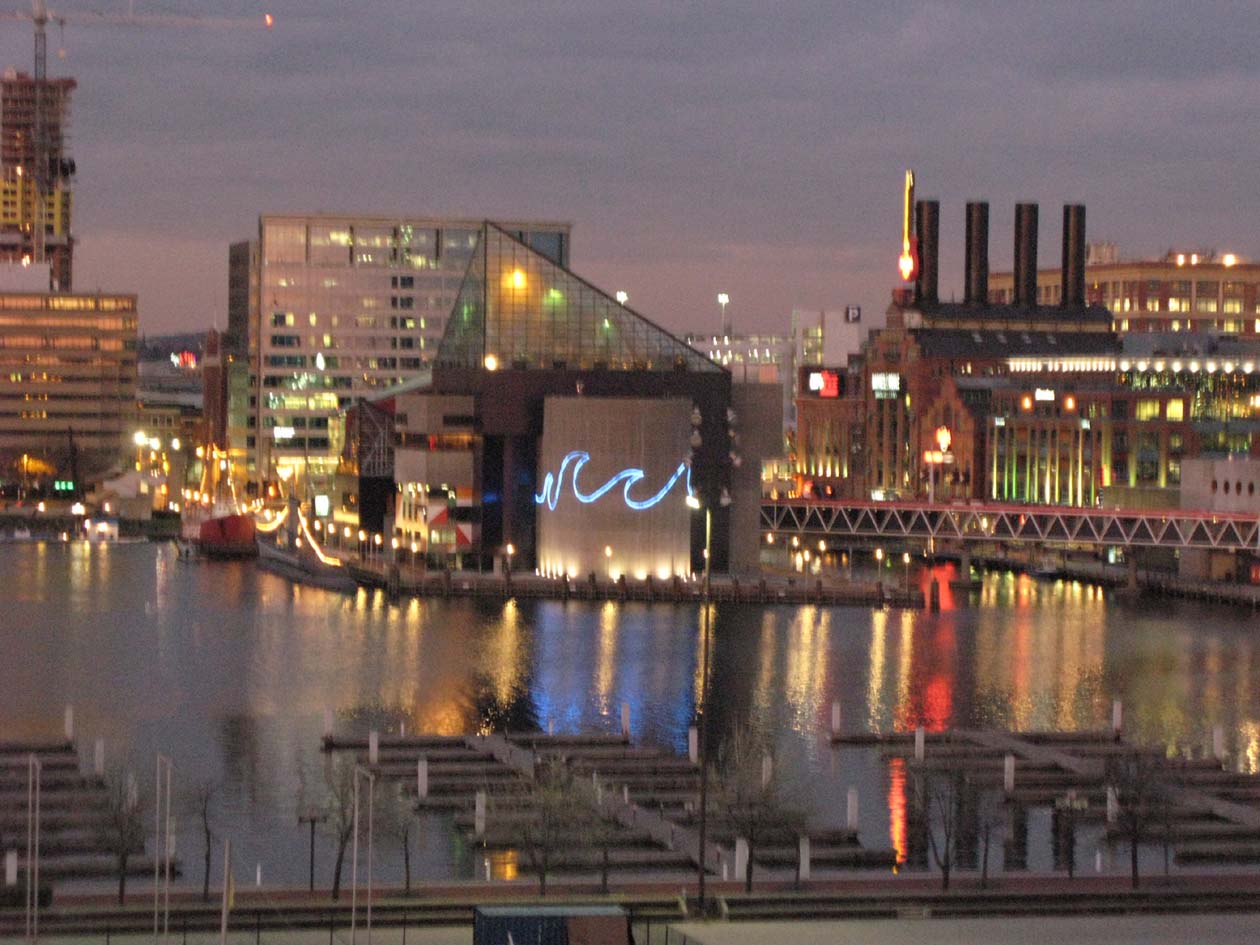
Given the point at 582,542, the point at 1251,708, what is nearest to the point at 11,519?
the point at 582,542

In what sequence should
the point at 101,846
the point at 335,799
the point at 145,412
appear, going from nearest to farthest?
1. the point at 101,846
2. the point at 335,799
3. the point at 145,412

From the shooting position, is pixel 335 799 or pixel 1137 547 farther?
pixel 1137 547

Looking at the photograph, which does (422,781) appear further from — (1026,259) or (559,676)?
(1026,259)

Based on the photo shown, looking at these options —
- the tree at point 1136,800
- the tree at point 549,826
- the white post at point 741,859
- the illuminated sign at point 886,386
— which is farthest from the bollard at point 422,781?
the illuminated sign at point 886,386

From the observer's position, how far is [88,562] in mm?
89750

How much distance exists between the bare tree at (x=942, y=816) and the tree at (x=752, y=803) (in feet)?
5.49

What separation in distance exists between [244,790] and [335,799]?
9.17 ft

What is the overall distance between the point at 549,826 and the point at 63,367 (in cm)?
13241

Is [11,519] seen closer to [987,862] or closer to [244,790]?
[244,790]

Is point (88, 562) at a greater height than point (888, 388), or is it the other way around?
point (888, 388)

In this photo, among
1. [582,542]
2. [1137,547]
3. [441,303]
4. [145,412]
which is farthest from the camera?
[145,412]

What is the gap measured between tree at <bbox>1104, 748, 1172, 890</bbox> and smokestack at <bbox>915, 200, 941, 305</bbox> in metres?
89.3

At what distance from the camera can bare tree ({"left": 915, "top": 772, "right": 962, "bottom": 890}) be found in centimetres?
2853

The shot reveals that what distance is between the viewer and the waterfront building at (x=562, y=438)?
245 ft
